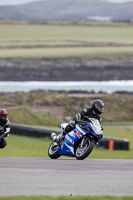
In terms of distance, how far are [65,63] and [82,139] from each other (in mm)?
100793

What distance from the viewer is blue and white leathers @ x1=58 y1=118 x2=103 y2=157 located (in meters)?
15.5

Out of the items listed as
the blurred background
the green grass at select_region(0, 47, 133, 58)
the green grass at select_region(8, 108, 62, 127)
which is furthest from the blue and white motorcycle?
the green grass at select_region(0, 47, 133, 58)

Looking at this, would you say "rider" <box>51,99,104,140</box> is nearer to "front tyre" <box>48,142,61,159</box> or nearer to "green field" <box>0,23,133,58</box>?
"front tyre" <box>48,142,61,159</box>

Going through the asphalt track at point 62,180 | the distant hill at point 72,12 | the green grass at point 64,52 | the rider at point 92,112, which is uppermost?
the asphalt track at point 62,180

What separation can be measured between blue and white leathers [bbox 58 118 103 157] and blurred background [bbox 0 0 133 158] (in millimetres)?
20847

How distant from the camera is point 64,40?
5556 inches

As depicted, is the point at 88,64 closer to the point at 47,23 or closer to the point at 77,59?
the point at 77,59

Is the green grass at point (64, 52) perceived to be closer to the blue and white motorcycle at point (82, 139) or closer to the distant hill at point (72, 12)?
the distant hill at point (72, 12)

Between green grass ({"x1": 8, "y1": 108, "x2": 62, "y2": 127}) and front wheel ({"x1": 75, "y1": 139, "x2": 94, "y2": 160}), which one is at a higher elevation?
front wheel ({"x1": 75, "y1": 139, "x2": 94, "y2": 160})

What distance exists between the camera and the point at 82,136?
51.5 ft

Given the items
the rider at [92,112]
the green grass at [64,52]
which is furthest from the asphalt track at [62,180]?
the green grass at [64,52]

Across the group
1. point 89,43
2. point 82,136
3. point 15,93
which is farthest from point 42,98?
point 89,43

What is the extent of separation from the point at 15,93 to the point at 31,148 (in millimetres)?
46499

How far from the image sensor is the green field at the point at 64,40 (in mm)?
124000
